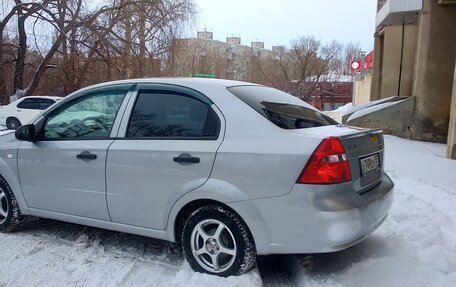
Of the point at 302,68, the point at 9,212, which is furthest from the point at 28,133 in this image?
the point at 302,68

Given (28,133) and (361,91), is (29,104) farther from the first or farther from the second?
(361,91)

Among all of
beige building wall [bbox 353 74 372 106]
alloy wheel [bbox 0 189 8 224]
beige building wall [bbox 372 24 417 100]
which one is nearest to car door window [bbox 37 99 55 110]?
beige building wall [bbox 372 24 417 100]

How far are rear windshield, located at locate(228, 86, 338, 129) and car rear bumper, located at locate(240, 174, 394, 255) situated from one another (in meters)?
0.58

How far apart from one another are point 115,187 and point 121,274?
0.73m

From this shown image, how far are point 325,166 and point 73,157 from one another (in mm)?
2336

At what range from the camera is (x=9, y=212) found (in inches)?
183

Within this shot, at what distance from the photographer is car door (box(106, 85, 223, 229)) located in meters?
3.41

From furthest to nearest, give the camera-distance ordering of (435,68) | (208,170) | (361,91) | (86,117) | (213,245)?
(361,91)
(435,68)
(86,117)
(213,245)
(208,170)

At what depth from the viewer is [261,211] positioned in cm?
316

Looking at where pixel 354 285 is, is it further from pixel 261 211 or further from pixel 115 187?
pixel 115 187

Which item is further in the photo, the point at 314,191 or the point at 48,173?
the point at 48,173

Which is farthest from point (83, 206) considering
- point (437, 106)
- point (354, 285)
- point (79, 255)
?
point (437, 106)

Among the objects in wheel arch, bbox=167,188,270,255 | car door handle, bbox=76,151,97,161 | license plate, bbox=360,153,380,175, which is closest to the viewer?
wheel arch, bbox=167,188,270,255

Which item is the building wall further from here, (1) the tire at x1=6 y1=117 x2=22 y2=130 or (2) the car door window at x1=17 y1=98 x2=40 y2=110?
(1) the tire at x1=6 y1=117 x2=22 y2=130
